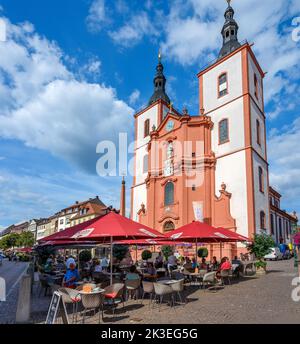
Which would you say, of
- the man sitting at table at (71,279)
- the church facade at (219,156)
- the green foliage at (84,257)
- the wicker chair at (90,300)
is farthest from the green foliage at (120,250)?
the wicker chair at (90,300)

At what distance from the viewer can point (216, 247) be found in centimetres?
2803

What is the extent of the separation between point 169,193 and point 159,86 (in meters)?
19.8

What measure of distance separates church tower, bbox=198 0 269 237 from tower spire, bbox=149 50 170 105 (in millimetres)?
9723

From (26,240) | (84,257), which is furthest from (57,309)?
(26,240)

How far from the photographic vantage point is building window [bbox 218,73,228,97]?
107 ft

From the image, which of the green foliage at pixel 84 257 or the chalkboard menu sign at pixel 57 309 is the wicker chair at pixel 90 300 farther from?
the green foliage at pixel 84 257

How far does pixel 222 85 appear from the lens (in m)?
33.3

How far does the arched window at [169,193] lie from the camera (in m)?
33.3

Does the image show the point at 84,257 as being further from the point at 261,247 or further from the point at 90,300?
the point at 90,300
